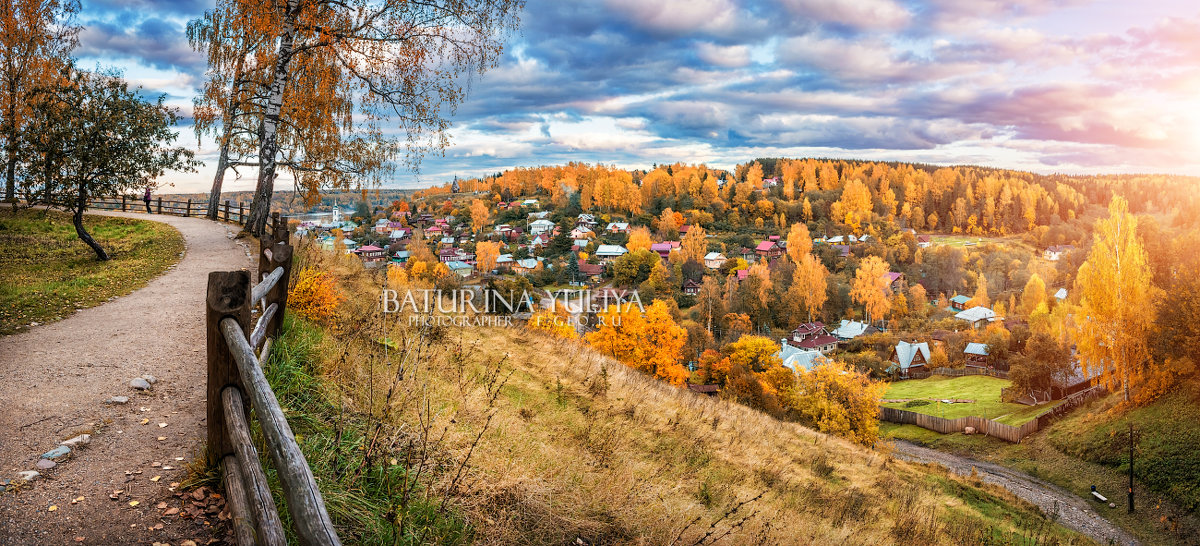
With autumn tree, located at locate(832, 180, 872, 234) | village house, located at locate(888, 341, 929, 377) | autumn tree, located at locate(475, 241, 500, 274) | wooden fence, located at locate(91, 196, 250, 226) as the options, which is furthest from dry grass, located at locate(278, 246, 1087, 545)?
autumn tree, located at locate(832, 180, 872, 234)

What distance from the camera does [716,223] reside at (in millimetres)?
118562

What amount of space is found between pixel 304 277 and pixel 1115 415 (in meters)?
38.5

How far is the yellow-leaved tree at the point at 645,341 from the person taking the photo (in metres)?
28.6

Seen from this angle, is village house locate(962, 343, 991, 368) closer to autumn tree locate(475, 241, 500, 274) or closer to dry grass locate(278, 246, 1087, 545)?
dry grass locate(278, 246, 1087, 545)

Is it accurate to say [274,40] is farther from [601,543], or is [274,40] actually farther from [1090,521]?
[1090,521]

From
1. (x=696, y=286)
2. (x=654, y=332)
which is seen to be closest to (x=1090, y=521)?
(x=654, y=332)

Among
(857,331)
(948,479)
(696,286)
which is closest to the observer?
(948,479)

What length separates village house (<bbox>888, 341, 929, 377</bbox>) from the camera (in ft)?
169

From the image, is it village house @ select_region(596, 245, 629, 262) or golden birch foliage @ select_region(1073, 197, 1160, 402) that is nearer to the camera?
golden birch foliage @ select_region(1073, 197, 1160, 402)

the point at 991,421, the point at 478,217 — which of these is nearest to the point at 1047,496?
the point at 991,421

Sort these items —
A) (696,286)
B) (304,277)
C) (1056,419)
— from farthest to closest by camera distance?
→ 1. (696,286)
2. (1056,419)
3. (304,277)

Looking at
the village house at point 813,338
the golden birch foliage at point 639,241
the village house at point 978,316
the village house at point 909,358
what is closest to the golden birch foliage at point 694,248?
the golden birch foliage at point 639,241

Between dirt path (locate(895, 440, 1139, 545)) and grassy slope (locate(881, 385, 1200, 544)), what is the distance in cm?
74

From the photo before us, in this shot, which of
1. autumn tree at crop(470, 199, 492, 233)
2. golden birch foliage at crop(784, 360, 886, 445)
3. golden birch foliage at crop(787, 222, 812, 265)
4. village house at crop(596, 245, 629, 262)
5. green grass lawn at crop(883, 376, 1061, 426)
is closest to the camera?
golden birch foliage at crop(784, 360, 886, 445)
